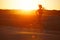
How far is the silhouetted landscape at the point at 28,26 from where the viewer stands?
120cm

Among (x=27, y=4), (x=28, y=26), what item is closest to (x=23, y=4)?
(x=27, y=4)

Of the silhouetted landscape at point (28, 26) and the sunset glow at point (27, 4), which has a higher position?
the sunset glow at point (27, 4)

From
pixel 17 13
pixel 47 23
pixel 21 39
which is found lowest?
pixel 21 39

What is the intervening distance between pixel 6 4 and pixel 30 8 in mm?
245

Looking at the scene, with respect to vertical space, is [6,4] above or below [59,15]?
above

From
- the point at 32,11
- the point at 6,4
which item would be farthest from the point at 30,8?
the point at 6,4

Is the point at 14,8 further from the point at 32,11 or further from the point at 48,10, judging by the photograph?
the point at 48,10

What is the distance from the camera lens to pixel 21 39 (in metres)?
1.23

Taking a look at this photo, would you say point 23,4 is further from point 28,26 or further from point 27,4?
point 28,26

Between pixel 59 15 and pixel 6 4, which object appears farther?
pixel 6 4

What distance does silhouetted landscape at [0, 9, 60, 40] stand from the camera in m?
1.20

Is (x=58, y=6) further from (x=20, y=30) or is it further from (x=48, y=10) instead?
(x=20, y=30)

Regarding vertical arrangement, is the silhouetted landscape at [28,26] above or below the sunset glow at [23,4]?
below

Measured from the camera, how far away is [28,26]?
1239 mm
